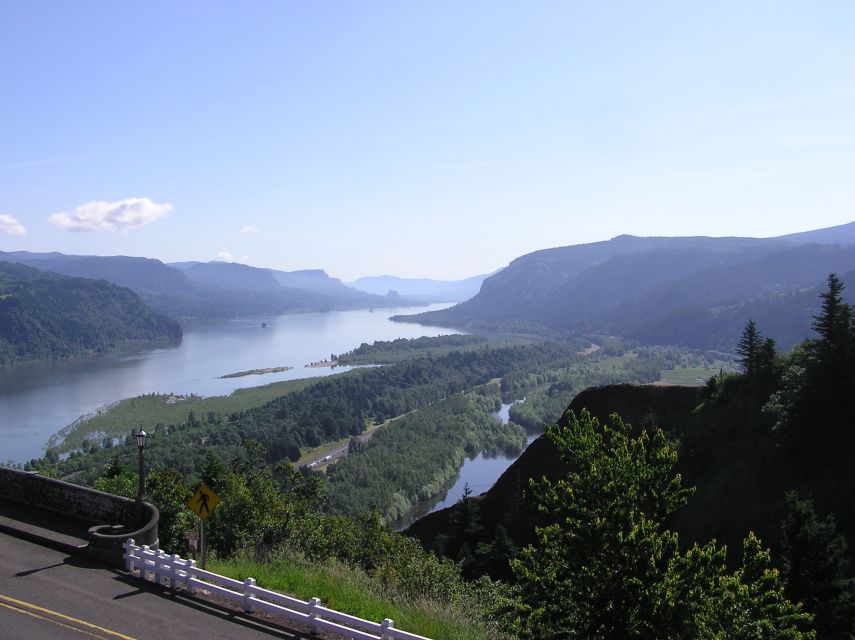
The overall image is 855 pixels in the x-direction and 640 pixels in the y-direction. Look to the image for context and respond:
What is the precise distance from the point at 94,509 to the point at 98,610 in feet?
17.5

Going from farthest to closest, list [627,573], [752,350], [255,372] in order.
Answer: [255,372] < [752,350] < [627,573]

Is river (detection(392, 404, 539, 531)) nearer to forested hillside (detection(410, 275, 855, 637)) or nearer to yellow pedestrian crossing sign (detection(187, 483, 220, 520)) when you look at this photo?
forested hillside (detection(410, 275, 855, 637))

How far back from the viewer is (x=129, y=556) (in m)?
13.9

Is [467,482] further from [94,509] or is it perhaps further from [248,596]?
[248,596]

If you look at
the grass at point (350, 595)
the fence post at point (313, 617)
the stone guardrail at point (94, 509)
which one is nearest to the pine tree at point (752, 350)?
the grass at point (350, 595)

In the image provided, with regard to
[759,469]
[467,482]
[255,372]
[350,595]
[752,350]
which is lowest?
[467,482]

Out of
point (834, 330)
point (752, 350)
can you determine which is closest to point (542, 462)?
point (752, 350)

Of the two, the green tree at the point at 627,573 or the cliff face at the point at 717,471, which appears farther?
the cliff face at the point at 717,471

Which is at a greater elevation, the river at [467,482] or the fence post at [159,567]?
the fence post at [159,567]

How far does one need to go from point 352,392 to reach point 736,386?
109859 mm

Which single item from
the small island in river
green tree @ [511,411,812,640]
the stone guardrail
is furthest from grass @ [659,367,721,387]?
green tree @ [511,411,812,640]

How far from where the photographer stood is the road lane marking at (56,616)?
11203 mm

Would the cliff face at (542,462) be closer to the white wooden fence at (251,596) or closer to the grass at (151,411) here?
the white wooden fence at (251,596)

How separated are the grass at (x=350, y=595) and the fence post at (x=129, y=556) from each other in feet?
6.42
